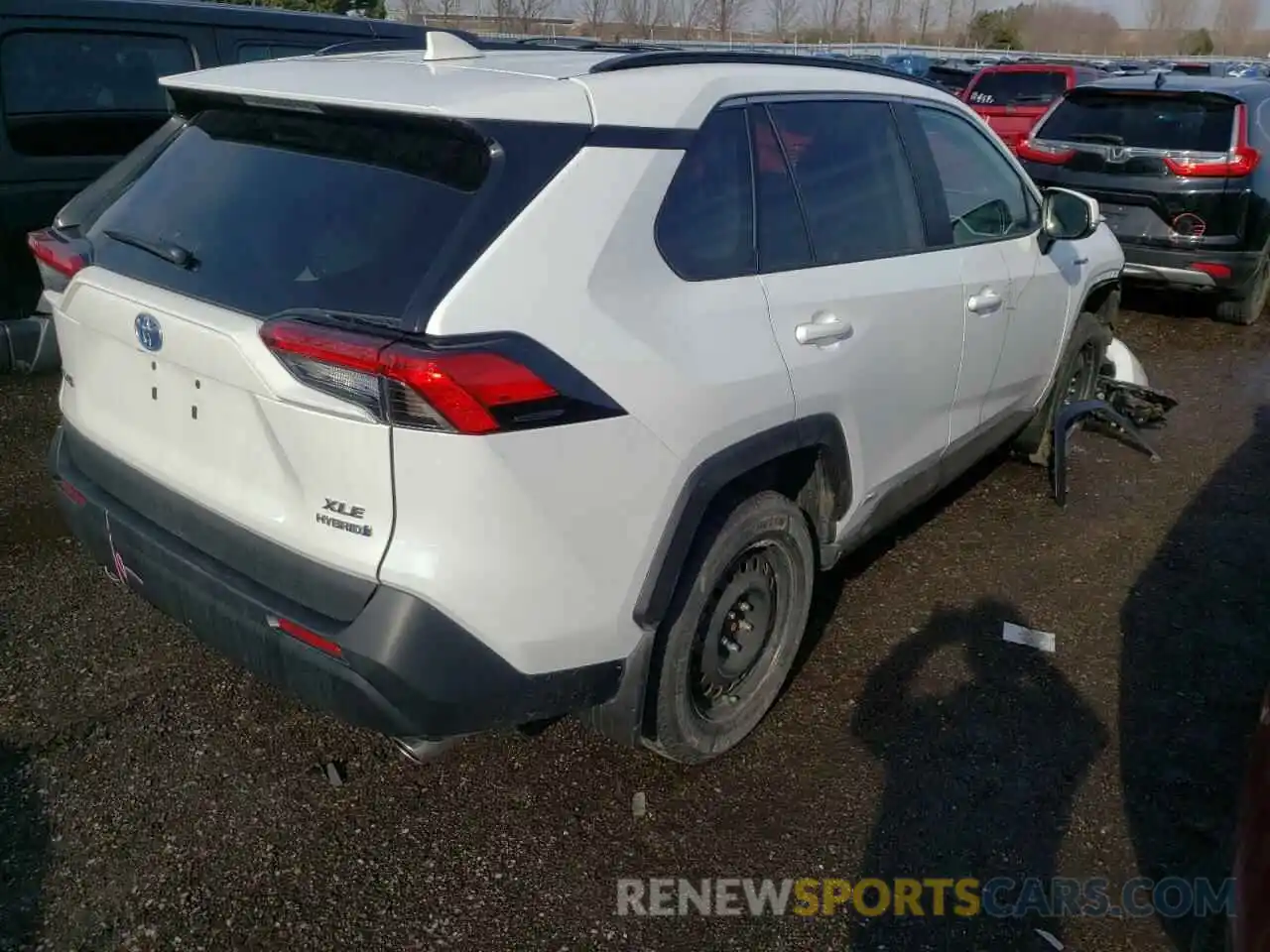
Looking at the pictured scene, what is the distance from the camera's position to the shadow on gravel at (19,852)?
241 centimetres

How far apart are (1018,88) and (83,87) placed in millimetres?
13492

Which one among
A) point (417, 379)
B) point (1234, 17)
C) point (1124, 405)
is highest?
point (417, 379)

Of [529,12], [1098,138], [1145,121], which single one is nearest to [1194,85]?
[1145,121]

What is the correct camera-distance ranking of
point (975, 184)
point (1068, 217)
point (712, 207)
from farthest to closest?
point (1068, 217)
point (975, 184)
point (712, 207)

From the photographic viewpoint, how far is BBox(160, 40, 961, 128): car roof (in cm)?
229

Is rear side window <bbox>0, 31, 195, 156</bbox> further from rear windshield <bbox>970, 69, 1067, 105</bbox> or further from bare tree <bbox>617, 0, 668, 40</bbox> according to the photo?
bare tree <bbox>617, 0, 668, 40</bbox>

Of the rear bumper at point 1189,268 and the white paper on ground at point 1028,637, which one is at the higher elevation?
the rear bumper at point 1189,268

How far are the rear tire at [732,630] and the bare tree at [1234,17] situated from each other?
89045 mm

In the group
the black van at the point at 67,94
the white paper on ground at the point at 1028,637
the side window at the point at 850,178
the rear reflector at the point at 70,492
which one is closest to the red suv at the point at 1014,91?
the black van at the point at 67,94

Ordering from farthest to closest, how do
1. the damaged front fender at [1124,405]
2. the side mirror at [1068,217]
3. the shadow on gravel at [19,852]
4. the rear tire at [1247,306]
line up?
the rear tire at [1247,306], the damaged front fender at [1124,405], the side mirror at [1068,217], the shadow on gravel at [19,852]

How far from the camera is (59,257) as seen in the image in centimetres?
280

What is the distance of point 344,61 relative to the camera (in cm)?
276

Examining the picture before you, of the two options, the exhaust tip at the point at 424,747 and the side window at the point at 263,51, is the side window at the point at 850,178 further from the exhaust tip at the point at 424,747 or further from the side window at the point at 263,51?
the side window at the point at 263,51

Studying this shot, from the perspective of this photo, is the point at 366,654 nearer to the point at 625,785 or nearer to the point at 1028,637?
the point at 625,785
